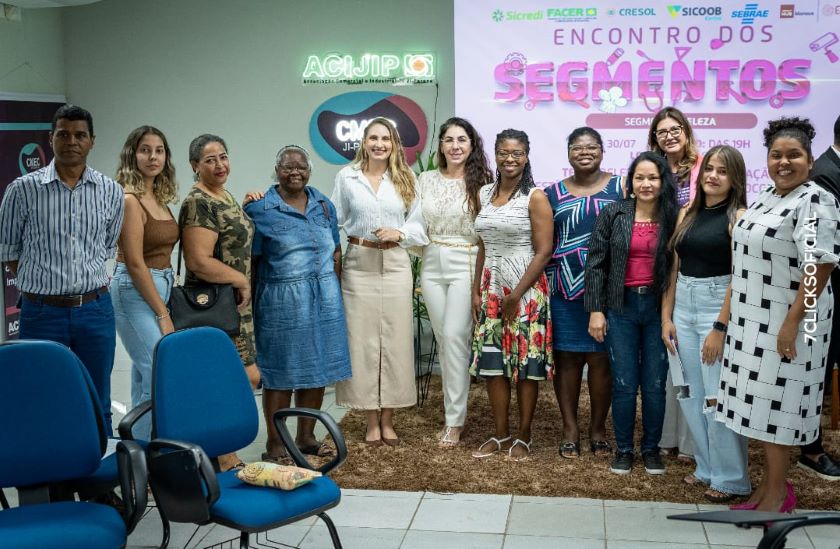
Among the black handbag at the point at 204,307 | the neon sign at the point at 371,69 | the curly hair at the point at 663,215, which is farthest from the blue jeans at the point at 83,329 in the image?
the neon sign at the point at 371,69

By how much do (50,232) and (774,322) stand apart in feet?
9.23

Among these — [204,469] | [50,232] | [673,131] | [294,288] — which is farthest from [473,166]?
[204,469]

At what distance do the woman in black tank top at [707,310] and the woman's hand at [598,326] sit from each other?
0.29 meters

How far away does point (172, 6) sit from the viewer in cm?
668

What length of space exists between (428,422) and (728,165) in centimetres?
229

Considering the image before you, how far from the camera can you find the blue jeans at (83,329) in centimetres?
392

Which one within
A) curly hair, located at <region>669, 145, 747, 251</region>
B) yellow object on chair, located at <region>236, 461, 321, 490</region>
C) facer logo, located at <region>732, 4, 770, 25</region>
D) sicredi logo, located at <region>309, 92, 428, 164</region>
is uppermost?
facer logo, located at <region>732, 4, 770, 25</region>

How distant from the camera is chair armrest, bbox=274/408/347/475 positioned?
3.37m

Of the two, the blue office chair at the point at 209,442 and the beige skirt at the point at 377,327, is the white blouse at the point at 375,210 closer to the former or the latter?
the beige skirt at the point at 377,327

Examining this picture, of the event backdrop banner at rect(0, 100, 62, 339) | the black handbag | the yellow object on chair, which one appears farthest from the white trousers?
the event backdrop banner at rect(0, 100, 62, 339)

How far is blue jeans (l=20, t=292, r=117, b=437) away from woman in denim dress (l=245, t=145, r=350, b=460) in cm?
79

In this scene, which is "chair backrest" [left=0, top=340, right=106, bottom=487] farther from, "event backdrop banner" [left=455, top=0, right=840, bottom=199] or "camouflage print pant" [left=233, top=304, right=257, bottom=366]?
"event backdrop banner" [left=455, top=0, right=840, bottom=199]

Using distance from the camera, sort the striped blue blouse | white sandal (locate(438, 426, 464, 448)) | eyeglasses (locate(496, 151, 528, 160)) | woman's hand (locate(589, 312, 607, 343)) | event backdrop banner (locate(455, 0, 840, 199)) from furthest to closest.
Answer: event backdrop banner (locate(455, 0, 840, 199)), white sandal (locate(438, 426, 464, 448)), eyeglasses (locate(496, 151, 528, 160)), woman's hand (locate(589, 312, 607, 343)), the striped blue blouse

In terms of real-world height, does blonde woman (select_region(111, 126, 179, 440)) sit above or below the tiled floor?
above
